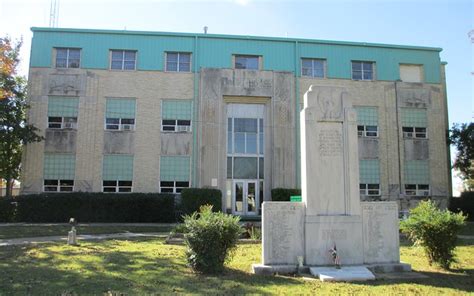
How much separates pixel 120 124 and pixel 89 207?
6.29 meters

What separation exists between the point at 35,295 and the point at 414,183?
29383 millimetres

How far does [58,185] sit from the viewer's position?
28.1 m

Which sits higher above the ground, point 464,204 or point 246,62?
point 246,62

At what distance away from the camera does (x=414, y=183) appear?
103ft

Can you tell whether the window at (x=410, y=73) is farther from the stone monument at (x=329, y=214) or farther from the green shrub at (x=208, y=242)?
the green shrub at (x=208, y=242)

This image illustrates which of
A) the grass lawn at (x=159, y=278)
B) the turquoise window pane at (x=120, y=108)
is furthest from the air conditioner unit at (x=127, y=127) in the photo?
the grass lawn at (x=159, y=278)

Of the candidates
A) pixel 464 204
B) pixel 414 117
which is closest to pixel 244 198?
pixel 414 117

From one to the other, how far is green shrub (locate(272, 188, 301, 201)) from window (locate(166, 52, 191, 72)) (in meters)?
10.7

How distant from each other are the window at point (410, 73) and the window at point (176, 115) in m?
16.6

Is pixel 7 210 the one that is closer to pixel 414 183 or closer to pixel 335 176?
pixel 335 176

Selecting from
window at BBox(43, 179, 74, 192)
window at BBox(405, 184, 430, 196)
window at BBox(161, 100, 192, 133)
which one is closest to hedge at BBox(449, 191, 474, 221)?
window at BBox(405, 184, 430, 196)

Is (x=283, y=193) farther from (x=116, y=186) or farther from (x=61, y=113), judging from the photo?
(x=61, y=113)

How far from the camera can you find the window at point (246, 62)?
30.8 m

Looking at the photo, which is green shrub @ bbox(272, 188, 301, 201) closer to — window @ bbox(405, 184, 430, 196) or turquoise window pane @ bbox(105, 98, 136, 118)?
window @ bbox(405, 184, 430, 196)
